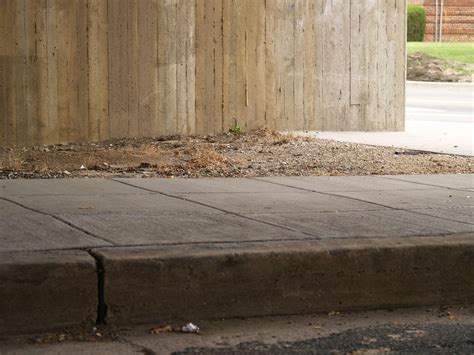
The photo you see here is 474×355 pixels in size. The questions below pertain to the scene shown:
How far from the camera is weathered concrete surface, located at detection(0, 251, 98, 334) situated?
15.4ft

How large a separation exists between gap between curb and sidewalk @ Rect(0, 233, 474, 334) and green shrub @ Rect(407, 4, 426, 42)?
44623 mm

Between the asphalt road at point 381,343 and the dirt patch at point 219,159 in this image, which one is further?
the dirt patch at point 219,159

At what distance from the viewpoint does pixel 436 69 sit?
3450 centimetres

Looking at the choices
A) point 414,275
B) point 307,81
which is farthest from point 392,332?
point 307,81

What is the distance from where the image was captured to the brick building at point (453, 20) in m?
51.8

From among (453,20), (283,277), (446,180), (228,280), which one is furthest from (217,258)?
(453,20)

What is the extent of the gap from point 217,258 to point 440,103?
19.5 m

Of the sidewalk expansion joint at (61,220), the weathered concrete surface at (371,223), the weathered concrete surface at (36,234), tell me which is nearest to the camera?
the weathered concrete surface at (36,234)

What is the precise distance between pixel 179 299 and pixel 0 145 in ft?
23.7

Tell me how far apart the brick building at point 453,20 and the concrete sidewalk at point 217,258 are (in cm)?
4628

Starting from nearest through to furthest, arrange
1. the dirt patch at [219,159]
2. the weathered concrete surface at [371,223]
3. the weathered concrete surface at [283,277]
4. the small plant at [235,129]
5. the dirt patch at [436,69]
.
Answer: the weathered concrete surface at [283,277] < the weathered concrete surface at [371,223] < the dirt patch at [219,159] < the small plant at [235,129] < the dirt patch at [436,69]

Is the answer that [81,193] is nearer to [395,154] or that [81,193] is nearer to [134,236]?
[134,236]

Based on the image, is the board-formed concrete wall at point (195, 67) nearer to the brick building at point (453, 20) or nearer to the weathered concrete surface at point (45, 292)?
the weathered concrete surface at point (45, 292)

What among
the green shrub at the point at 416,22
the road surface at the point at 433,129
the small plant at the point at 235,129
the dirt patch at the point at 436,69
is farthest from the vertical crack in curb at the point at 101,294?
the green shrub at the point at 416,22
